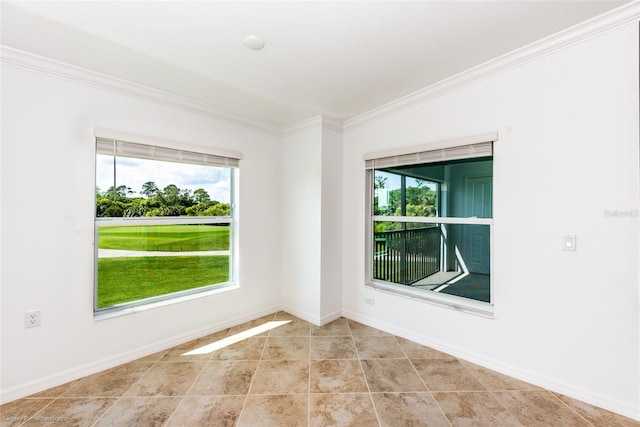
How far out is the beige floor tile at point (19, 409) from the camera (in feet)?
5.52

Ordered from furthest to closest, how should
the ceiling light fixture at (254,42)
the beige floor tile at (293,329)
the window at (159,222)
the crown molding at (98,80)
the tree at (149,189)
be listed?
the beige floor tile at (293,329), the tree at (149,189), the window at (159,222), the crown molding at (98,80), the ceiling light fixture at (254,42)

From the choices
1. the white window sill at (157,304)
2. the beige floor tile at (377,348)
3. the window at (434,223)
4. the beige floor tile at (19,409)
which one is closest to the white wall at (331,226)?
the window at (434,223)

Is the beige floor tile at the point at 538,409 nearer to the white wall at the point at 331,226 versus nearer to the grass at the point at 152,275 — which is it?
the white wall at the point at 331,226

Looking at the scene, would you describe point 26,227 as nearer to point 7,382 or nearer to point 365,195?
point 7,382

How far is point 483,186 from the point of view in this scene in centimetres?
238

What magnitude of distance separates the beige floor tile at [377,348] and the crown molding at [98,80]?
279 cm

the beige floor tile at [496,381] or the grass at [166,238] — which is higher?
the grass at [166,238]

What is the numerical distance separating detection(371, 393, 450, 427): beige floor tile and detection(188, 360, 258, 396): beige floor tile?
972 millimetres

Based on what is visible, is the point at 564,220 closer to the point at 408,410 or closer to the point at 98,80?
the point at 408,410

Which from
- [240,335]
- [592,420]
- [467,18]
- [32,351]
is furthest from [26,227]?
[592,420]

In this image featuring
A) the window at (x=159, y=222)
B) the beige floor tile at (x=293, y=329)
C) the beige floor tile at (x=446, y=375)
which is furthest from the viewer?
the beige floor tile at (x=293, y=329)

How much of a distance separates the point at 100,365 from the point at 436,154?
3.42 meters

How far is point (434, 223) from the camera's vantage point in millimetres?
2754

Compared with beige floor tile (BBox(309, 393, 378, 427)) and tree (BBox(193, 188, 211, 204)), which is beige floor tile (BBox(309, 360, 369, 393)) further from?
tree (BBox(193, 188, 211, 204))
